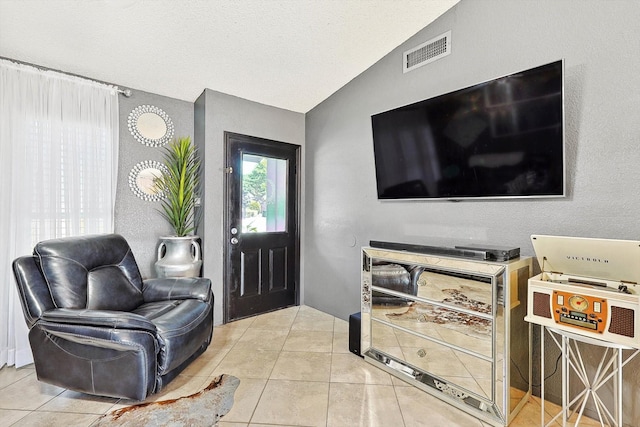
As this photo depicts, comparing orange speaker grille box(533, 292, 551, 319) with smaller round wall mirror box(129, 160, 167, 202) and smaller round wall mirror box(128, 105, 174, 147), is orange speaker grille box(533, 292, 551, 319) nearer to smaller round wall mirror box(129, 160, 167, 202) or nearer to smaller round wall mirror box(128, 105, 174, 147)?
smaller round wall mirror box(129, 160, 167, 202)

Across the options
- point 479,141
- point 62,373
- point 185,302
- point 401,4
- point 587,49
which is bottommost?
point 62,373

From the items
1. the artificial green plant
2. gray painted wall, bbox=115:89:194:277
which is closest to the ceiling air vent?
the artificial green plant

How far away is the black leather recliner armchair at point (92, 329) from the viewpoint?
1775 millimetres

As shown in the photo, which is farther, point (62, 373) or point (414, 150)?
point (414, 150)

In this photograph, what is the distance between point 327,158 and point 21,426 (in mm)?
3101

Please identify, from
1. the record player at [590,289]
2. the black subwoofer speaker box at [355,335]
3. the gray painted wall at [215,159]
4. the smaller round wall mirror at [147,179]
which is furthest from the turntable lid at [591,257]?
the smaller round wall mirror at [147,179]

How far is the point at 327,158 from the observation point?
348cm

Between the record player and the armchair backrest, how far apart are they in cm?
280

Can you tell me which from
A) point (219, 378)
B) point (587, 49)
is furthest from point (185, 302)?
point (587, 49)

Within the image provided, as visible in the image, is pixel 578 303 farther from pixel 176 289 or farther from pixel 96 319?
pixel 176 289

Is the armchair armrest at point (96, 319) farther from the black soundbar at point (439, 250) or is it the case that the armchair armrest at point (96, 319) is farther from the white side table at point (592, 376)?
the white side table at point (592, 376)

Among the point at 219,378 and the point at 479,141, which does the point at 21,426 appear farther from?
the point at 479,141

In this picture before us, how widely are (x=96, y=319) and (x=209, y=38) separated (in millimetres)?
2158

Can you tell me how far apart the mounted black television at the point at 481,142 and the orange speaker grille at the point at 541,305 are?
25.8 inches
